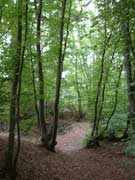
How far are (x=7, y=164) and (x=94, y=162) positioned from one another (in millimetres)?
4731

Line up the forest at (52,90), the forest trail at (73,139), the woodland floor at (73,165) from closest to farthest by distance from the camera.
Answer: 1. the forest at (52,90)
2. the woodland floor at (73,165)
3. the forest trail at (73,139)

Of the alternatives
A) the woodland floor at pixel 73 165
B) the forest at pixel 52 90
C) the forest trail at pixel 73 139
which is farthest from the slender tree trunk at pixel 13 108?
the forest trail at pixel 73 139

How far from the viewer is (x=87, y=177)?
921 centimetres

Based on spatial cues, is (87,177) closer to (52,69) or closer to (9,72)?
(9,72)

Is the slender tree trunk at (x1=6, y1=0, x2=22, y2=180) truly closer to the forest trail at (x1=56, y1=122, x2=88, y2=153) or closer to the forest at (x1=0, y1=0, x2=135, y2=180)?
the forest at (x1=0, y1=0, x2=135, y2=180)

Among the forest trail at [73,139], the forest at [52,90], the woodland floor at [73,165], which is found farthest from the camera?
the forest trail at [73,139]

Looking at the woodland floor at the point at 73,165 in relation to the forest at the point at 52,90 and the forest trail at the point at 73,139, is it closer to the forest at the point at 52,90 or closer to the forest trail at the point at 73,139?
the forest at the point at 52,90

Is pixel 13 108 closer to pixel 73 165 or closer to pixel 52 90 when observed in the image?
pixel 73 165

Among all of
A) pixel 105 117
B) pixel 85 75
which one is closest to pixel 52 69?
pixel 105 117

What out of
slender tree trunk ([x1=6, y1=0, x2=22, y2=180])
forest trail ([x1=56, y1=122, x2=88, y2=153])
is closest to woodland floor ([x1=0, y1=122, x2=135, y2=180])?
slender tree trunk ([x1=6, y1=0, x2=22, y2=180])

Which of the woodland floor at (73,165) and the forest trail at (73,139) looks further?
the forest trail at (73,139)

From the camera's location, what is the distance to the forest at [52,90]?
7.70 metres

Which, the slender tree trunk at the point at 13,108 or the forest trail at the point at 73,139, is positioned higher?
the slender tree trunk at the point at 13,108

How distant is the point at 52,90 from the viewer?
18484mm
